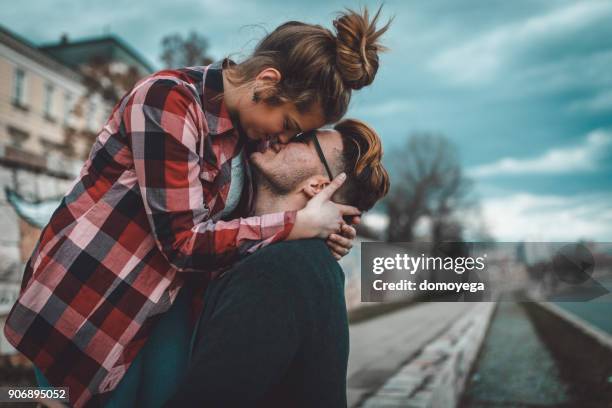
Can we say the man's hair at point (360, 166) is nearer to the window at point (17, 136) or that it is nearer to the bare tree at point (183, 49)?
the bare tree at point (183, 49)

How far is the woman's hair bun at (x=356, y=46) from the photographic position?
174 centimetres

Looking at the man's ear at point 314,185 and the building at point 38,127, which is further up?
the building at point 38,127

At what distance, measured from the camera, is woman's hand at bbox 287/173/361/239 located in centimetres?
169

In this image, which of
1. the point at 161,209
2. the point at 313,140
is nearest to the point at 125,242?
the point at 161,209

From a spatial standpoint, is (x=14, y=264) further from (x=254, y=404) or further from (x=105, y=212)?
(x=254, y=404)

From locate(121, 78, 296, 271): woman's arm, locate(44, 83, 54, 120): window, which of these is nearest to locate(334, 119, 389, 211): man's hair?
Result: locate(121, 78, 296, 271): woman's arm

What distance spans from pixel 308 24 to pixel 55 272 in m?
1.20

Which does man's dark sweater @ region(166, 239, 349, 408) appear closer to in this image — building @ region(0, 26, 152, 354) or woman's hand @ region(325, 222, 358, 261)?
woman's hand @ region(325, 222, 358, 261)

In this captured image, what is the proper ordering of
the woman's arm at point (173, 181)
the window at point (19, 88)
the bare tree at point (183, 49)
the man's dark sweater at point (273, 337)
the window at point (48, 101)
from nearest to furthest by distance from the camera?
the man's dark sweater at point (273, 337)
the woman's arm at point (173, 181)
the bare tree at point (183, 49)
the window at point (19, 88)
the window at point (48, 101)

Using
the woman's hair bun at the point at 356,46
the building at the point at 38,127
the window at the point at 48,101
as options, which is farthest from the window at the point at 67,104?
the woman's hair bun at the point at 356,46

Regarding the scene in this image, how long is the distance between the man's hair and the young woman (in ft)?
0.45

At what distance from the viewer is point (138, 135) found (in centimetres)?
155

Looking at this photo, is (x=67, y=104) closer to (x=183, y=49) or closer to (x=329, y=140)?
(x=183, y=49)

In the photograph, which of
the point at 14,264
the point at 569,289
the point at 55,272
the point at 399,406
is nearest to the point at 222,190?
the point at 55,272
